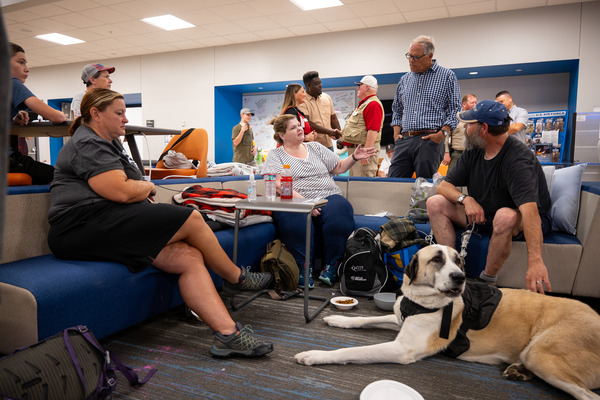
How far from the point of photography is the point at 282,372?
5.59ft

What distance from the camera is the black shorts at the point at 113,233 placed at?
183 centimetres

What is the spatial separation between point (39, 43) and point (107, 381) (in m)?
9.12

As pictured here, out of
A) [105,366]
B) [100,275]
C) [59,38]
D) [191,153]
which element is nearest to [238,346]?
[105,366]

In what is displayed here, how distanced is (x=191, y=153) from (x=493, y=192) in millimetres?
2545

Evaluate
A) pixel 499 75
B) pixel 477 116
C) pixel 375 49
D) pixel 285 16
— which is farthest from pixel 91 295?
pixel 499 75

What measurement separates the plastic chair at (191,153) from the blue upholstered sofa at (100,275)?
315 millimetres

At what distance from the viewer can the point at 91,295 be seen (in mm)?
1708

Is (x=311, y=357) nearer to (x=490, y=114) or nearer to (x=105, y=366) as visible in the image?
(x=105, y=366)

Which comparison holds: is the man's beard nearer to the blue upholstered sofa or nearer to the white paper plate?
the blue upholstered sofa

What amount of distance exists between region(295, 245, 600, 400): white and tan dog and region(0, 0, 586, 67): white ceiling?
5.24m

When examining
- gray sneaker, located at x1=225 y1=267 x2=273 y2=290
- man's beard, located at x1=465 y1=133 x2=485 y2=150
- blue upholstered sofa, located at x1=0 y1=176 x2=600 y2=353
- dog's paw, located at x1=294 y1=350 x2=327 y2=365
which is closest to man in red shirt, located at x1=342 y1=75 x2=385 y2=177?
blue upholstered sofa, located at x1=0 y1=176 x2=600 y2=353

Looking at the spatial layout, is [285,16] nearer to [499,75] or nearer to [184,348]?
[499,75]

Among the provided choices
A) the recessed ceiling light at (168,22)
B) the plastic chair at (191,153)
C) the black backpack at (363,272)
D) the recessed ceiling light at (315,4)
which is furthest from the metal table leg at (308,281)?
the recessed ceiling light at (168,22)

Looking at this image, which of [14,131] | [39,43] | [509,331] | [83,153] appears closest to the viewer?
[509,331]
